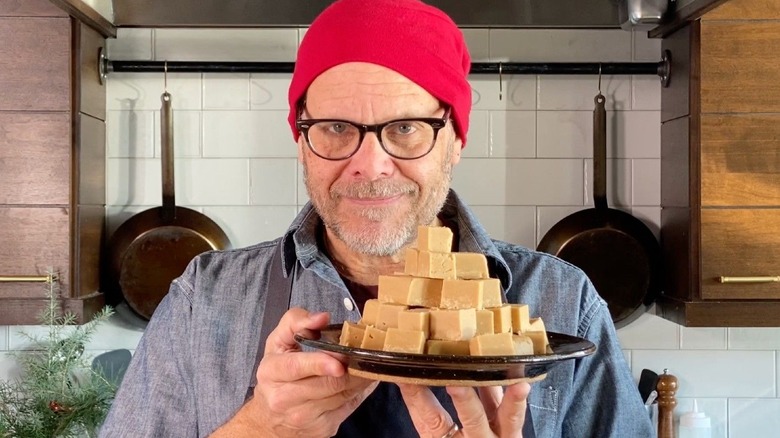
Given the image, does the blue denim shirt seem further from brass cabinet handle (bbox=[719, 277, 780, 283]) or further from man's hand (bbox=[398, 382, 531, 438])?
brass cabinet handle (bbox=[719, 277, 780, 283])

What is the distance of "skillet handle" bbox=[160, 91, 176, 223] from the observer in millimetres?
2020

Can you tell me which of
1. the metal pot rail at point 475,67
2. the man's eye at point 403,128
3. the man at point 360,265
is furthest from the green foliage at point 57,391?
the man's eye at point 403,128

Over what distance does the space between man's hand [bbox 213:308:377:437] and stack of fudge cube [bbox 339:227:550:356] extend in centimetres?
4

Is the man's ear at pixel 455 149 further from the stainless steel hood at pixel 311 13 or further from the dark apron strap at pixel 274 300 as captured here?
the stainless steel hood at pixel 311 13

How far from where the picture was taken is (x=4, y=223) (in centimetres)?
192

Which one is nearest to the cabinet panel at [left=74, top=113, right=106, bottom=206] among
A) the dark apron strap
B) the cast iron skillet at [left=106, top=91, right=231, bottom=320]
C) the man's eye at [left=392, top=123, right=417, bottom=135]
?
the cast iron skillet at [left=106, top=91, right=231, bottom=320]

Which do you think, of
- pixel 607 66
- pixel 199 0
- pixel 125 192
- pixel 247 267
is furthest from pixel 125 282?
pixel 607 66

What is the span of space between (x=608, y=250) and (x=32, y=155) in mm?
1317

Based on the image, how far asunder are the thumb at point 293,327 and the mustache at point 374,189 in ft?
0.73

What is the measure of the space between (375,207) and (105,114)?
1204mm

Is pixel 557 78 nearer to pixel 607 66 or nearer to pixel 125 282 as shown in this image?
pixel 607 66

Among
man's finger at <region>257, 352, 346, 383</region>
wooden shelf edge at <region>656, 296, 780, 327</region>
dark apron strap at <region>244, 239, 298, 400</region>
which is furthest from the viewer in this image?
wooden shelf edge at <region>656, 296, 780, 327</region>

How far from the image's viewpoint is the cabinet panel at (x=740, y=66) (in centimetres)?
190

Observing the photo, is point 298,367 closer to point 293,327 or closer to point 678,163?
point 293,327
